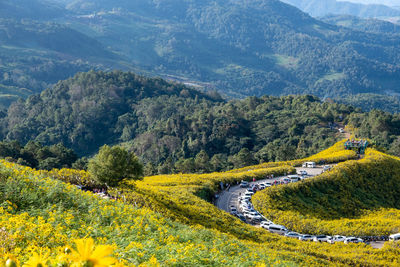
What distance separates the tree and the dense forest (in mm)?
39604

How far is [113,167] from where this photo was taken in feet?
74.2

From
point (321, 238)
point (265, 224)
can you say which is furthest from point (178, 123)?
point (321, 238)

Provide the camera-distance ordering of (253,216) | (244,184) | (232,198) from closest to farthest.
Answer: (253,216)
(232,198)
(244,184)

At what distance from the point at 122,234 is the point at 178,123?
96185mm

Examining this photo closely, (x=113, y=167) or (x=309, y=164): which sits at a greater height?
(x=113, y=167)

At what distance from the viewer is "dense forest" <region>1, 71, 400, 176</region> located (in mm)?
82562

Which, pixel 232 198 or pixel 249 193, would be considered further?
pixel 249 193

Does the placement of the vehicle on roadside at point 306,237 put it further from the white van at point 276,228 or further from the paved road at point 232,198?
the paved road at point 232,198

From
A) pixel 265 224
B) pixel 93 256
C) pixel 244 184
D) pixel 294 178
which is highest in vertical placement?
pixel 93 256

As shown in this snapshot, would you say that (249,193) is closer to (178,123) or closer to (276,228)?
(276,228)

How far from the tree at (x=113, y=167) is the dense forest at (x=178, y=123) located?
39604mm

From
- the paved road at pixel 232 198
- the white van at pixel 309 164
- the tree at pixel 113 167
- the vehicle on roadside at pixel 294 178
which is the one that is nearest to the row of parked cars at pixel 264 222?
the paved road at pixel 232 198

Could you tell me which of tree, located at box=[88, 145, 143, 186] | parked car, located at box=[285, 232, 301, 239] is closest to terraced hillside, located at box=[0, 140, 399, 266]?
tree, located at box=[88, 145, 143, 186]

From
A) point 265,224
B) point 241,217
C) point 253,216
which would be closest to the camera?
point 265,224
